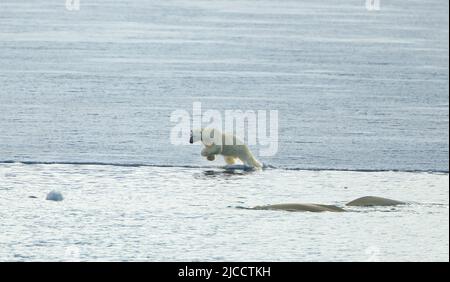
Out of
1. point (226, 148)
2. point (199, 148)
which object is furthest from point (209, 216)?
point (199, 148)

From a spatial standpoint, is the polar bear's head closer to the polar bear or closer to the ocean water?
the polar bear

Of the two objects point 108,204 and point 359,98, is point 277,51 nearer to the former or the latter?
point 359,98

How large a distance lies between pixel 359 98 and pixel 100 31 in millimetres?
8089

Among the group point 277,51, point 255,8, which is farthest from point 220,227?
point 255,8

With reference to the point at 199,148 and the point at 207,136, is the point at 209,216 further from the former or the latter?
the point at 199,148

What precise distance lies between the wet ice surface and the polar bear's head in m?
0.34

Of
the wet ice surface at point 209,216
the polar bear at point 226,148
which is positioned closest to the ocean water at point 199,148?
the wet ice surface at point 209,216

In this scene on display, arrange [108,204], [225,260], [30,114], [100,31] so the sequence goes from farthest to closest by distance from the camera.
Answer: [100,31]
[30,114]
[108,204]
[225,260]

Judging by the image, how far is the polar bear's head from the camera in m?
11.8

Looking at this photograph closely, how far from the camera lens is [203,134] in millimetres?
11883

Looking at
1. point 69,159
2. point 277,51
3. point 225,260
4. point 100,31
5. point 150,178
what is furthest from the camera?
point 100,31

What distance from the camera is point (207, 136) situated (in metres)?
11.9

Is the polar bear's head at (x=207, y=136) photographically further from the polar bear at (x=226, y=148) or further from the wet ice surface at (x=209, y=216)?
the wet ice surface at (x=209, y=216)

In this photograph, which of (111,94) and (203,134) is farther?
(111,94)
